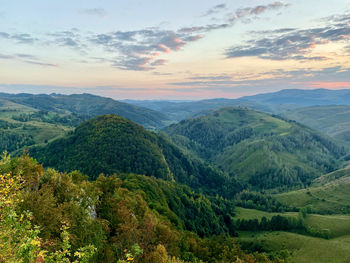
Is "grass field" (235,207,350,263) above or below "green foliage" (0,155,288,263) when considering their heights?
below

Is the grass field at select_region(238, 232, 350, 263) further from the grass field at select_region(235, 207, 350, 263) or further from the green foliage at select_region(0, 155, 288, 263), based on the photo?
the green foliage at select_region(0, 155, 288, 263)

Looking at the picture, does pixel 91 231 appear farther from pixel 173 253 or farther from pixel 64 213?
pixel 173 253

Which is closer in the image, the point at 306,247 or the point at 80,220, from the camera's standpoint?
the point at 80,220

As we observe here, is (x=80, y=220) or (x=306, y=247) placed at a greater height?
(x=80, y=220)

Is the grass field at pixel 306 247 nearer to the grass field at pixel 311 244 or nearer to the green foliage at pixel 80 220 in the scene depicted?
the grass field at pixel 311 244

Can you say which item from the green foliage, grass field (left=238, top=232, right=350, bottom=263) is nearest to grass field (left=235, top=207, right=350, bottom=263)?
grass field (left=238, top=232, right=350, bottom=263)

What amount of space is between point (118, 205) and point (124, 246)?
49.0 ft

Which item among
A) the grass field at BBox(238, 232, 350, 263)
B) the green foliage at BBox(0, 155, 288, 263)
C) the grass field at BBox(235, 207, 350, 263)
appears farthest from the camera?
the grass field at BBox(235, 207, 350, 263)

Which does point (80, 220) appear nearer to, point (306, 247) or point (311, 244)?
point (306, 247)

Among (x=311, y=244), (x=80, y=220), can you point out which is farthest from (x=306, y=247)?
(x=80, y=220)

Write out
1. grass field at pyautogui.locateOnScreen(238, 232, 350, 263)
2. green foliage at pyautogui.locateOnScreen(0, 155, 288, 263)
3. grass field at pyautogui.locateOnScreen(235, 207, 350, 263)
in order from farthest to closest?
1. grass field at pyautogui.locateOnScreen(235, 207, 350, 263)
2. grass field at pyautogui.locateOnScreen(238, 232, 350, 263)
3. green foliage at pyautogui.locateOnScreen(0, 155, 288, 263)

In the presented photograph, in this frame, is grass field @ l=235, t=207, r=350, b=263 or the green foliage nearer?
the green foliage

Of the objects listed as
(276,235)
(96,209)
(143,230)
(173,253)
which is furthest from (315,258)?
(96,209)

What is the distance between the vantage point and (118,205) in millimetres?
55938
